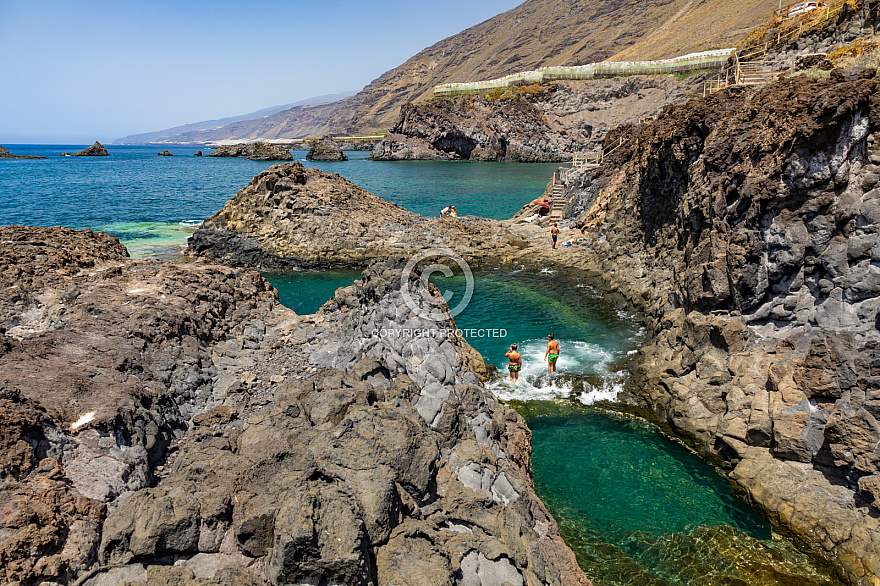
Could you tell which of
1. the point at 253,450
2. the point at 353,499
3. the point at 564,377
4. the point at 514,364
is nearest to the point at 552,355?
the point at 564,377

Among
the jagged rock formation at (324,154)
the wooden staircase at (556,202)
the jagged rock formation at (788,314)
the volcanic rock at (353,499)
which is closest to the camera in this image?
the volcanic rock at (353,499)

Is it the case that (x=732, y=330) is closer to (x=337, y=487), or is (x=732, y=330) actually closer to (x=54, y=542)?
(x=337, y=487)

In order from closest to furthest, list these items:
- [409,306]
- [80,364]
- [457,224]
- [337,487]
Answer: [337,487]
[80,364]
[409,306]
[457,224]

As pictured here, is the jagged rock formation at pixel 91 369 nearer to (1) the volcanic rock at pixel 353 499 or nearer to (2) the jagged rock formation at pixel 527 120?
(1) the volcanic rock at pixel 353 499

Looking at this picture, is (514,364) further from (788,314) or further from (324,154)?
(324,154)

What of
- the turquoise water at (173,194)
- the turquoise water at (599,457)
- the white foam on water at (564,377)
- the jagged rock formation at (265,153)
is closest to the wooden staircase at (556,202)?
the turquoise water at (173,194)

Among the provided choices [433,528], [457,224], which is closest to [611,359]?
[433,528]
